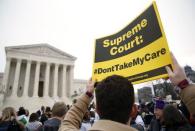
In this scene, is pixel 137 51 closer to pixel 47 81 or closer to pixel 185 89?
pixel 185 89

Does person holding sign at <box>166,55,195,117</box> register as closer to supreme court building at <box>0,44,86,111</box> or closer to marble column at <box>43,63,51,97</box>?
supreme court building at <box>0,44,86,111</box>

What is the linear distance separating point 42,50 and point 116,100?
4454 centimetres

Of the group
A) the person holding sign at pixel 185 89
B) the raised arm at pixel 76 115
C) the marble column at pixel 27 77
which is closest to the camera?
the person holding sign at pixel 185 89

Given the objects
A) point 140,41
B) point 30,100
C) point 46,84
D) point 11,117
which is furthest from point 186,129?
point 46,84

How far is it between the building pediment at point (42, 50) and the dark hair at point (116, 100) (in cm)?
4270

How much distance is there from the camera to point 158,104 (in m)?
3.93

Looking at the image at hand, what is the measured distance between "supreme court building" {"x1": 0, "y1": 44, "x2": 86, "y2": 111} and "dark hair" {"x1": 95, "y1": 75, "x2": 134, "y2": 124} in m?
36.8

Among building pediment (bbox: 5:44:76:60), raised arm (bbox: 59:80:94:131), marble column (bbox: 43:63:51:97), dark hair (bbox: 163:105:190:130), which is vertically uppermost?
building pediment (bbox: 5:44:76:60)

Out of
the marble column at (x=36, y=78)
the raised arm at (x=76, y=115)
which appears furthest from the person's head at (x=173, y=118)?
the marble column at (x=36, y=78)

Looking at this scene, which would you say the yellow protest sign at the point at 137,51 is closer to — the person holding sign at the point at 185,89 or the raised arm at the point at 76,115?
the person holding sign at the point at 185,89

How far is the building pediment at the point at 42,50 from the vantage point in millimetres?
41119

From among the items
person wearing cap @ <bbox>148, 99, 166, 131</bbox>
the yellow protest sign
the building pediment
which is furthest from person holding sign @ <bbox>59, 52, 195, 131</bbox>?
the building pediment

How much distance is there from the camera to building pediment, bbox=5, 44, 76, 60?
41.1 m

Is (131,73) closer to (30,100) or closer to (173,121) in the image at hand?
(173,121)
